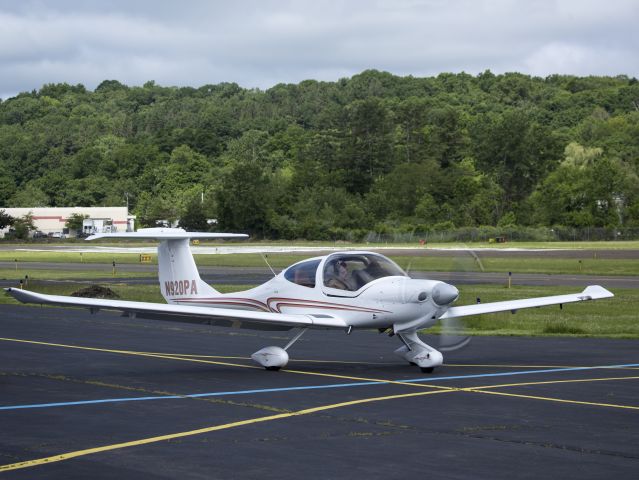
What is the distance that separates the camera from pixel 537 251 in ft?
273

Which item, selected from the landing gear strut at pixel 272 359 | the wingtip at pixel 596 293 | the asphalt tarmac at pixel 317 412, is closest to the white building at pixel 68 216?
the asphalt tarmac at pixel 317 412

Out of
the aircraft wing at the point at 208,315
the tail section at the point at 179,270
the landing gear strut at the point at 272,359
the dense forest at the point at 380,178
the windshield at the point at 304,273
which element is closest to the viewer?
Result: the aircraft wing at the point at 208,315

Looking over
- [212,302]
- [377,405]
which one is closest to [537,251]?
[212,302]

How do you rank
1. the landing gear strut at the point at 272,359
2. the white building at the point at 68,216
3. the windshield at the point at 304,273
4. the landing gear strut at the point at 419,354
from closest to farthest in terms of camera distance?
the landing gear strut at the point at 419,354
the landing gear strut at the point at 272,359
the windshield at the point at 304,273
the white building at the point at 68,216

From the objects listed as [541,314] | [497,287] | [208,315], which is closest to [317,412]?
[208,315]

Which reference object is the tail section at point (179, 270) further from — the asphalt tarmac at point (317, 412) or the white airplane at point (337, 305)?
the asphalt tarmac at point (317, 412)

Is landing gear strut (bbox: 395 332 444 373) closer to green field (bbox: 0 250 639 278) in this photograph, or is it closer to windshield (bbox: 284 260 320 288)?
windshield (bbox: 284 260 320 288)

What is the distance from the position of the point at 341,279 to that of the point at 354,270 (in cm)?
32

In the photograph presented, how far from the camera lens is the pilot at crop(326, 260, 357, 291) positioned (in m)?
18.5

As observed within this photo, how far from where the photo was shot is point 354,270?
1883 centimetres

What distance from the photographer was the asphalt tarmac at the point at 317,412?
420 inches

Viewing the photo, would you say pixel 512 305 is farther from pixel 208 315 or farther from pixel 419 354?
pixel 208 315

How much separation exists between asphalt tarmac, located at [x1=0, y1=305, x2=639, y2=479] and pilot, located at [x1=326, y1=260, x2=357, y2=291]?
1641mm

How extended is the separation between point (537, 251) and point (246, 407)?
71351 millimetres
